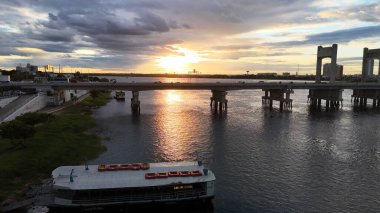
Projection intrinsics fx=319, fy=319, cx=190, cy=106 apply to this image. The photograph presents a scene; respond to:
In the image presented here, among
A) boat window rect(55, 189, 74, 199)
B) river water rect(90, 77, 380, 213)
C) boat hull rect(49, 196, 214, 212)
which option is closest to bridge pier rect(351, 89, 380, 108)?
river water rect(90, 77, 380, 213)

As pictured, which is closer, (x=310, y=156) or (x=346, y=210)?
(x=346, y=210)

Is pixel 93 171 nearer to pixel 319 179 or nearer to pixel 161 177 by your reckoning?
pixel 161 177

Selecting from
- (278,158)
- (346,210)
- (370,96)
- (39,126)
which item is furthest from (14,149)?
(370,96)

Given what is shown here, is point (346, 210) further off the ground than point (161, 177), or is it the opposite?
point (161, 177)

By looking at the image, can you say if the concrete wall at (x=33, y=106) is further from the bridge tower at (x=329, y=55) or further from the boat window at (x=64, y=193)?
the bridge tower at (x=329, y=55)

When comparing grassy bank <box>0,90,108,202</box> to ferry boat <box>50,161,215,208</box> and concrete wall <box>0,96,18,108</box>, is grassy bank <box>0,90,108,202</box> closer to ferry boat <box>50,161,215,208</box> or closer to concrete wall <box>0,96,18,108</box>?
ferry boat <box>50,161,215,208</box>
